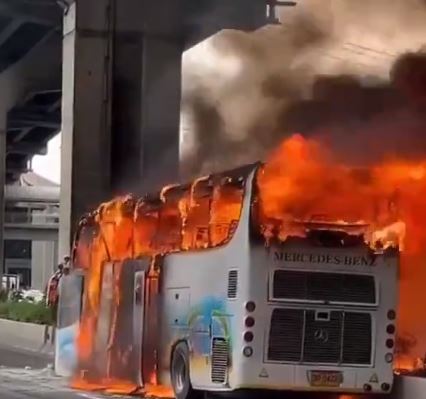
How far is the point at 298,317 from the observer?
48.7 feet

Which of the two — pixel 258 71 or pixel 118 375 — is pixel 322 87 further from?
pixel 118 375

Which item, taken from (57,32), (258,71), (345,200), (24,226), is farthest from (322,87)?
(24,226)

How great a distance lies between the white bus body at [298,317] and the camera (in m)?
14.7

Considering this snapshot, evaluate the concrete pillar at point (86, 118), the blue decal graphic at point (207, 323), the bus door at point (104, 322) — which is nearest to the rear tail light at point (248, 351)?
the blue decal graphic at point (207, 323)

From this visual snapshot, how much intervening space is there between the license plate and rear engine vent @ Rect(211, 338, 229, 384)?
109 centimetres

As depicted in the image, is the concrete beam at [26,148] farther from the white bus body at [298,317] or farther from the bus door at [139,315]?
the white bus body at [298,317]

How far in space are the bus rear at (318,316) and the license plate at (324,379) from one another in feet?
0.04

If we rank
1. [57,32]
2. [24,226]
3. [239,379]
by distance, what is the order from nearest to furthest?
[239,379] → [57,32] → [24,226]

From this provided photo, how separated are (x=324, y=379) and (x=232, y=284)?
5.41ft

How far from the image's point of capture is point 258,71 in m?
22.9

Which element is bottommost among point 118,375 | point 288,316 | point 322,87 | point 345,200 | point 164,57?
point 118,375

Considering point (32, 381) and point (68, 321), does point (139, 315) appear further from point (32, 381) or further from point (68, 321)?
point (32, 381)

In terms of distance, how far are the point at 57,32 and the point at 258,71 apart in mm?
21951

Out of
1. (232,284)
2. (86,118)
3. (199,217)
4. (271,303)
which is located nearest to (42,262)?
(86,118)
